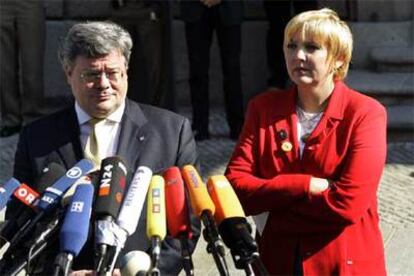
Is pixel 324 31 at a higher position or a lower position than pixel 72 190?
higher

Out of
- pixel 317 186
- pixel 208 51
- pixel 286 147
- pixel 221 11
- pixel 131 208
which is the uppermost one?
pixel 131 208

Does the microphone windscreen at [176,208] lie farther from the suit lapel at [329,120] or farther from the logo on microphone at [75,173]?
the suit lapel at [329,120]

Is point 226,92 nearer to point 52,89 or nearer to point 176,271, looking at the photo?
point 52,89

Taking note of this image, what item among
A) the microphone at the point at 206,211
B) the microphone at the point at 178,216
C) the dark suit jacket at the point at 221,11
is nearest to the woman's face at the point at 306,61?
the microphone at the point at 206,211

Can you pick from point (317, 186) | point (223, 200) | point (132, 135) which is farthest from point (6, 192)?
point (317, 186)

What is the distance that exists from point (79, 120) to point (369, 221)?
109cm

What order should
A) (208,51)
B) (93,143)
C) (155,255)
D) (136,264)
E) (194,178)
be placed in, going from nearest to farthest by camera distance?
(155,255) → (136,264) → (194,178) → (93,143) → (208,51)

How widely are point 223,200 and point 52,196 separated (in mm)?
473

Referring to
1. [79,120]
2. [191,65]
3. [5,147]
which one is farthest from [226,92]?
[79,120]

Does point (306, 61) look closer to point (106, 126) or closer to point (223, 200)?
point (106, 126)

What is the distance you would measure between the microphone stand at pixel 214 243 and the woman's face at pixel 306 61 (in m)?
1.01

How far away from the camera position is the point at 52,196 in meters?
3.04

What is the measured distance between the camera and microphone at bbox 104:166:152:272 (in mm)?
2852

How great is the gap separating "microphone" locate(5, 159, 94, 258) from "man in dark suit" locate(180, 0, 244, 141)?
6139mm
